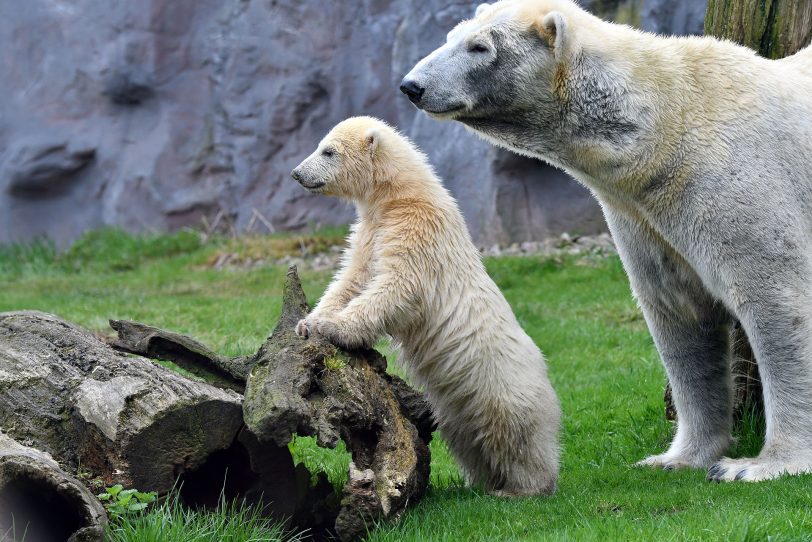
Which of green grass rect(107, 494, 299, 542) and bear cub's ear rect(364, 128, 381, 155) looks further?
bear cub's ear rect(364, 128, 381, 155)

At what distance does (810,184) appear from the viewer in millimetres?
4512

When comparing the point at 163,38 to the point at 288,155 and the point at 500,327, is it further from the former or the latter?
the point at 500,327

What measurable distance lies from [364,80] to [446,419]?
973 cm

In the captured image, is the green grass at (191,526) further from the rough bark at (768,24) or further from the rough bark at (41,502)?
the rough bark at (768,24)

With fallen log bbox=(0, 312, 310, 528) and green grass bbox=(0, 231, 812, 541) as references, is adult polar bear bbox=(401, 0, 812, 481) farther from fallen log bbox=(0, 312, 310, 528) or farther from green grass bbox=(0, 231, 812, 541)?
fallen log bbox=(0, 312, 310, 528)

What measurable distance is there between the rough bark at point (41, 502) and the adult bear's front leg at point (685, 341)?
2.72 meters

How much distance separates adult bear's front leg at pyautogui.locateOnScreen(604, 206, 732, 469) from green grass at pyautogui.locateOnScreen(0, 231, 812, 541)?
277 mm

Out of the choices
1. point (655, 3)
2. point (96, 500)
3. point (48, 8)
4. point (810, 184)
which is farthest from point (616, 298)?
point (48, 8)

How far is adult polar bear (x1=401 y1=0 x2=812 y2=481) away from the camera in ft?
14.4

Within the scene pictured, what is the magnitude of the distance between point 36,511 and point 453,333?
1.87m

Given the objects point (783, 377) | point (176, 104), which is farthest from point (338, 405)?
point (176, 104)

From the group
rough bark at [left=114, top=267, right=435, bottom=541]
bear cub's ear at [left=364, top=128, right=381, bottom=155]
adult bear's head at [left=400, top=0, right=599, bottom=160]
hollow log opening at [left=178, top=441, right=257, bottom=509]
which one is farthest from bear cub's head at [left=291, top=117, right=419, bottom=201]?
hollow log opening at [left=178, top=441, right=257, bottom=509]

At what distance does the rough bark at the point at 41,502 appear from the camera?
3.35 meters

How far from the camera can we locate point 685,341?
5.12 meters
